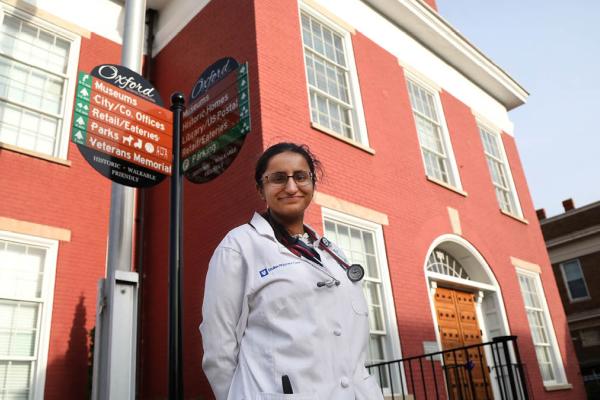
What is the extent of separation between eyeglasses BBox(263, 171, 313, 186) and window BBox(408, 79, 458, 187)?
8652mm

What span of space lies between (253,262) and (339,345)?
1.42 feet

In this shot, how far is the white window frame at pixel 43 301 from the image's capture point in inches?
269

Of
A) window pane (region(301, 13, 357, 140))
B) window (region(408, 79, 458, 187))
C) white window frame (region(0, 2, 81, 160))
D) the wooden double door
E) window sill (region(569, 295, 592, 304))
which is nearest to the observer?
white window frame (region(0, 2, 81, 160))

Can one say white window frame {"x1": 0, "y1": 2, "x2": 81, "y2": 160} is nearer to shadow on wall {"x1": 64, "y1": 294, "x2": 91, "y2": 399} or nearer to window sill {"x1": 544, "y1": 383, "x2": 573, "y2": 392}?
shadow on wall {"x1": 64, "y1": 294, "x2": 91, "y2": 399}

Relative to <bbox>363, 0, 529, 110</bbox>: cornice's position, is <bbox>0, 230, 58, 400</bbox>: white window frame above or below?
below

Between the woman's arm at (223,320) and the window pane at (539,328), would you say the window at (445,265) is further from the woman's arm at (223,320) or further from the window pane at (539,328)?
the woman's arm at (223,320)

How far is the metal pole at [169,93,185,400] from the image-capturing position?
2615 mm

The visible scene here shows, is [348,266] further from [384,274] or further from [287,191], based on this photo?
[384,274]

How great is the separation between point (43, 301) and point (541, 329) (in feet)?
34.4

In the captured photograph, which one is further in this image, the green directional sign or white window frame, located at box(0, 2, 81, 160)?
white window frame, located at box(0, 2, 81, 160)

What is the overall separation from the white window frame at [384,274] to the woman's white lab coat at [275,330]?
5.42m

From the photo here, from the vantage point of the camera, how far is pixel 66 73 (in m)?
8.63

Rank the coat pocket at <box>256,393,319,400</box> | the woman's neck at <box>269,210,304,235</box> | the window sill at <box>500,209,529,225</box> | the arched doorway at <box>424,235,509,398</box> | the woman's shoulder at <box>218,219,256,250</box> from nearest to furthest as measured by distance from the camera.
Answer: the coat pocket at <box>256,393,319,400</box> → the woman's shoulder at <box>218,219,256,250</box> → the woman's neck at <box>269,210,304,235</box> → the arched doorway at <box>424,235,509,398</box> → the window sill at <box>500,209,529,225</box>

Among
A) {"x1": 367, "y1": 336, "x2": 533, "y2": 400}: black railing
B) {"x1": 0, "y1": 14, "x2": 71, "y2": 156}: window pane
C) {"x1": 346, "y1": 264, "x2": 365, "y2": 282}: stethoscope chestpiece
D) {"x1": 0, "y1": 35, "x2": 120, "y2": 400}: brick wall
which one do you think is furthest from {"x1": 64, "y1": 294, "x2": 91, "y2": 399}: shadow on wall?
{"x1": 346, "y1": 264, "x2": 365, "y2": 282}: stethoscope chestpiece
